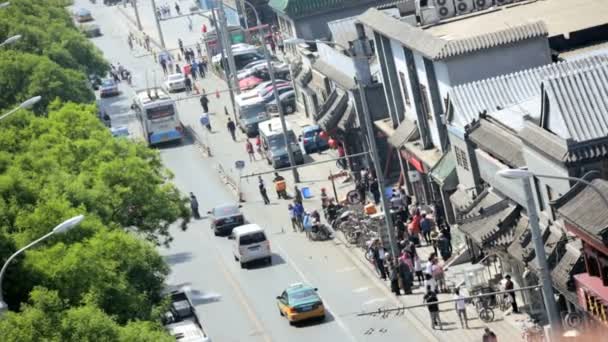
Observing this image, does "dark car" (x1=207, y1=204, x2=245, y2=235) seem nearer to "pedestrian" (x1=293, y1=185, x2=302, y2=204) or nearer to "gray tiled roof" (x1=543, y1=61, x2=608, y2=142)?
"pedestrian" (x1=293, y1=185, x2=302, y2=204)

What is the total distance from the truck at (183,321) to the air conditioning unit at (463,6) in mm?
19328

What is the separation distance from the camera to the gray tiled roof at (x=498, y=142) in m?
54.3

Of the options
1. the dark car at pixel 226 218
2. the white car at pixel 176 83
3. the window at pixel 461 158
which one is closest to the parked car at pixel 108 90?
the white car at pixel 176 83

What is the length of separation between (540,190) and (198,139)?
48997 millimetres

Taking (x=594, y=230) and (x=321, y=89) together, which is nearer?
(x=594, y=230)

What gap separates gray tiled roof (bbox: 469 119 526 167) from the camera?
178 feet

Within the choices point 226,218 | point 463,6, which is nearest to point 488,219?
point 463,6

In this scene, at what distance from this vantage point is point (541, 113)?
51531 millimetres

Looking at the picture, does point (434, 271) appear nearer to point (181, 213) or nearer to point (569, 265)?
point (569, 265)

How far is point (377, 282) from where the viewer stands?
61844 millimetres

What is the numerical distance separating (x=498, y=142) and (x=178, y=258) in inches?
834

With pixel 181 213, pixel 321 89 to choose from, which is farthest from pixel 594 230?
pixel 321 89

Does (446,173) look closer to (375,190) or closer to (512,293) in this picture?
(375,190)

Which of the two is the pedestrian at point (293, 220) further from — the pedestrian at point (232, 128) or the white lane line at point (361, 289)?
the pedestrian at point (232, 128)
